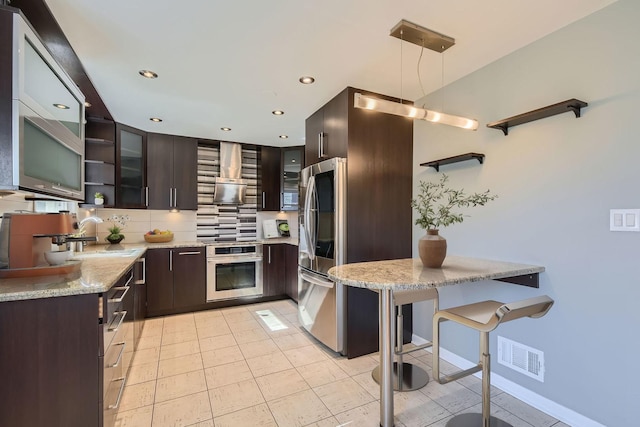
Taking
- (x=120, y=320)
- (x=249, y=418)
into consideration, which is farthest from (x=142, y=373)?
(x=249, y=418)

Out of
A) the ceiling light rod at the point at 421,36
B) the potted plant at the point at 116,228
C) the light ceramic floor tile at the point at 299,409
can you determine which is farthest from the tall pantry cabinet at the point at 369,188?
the potted plant at the point at 116,228

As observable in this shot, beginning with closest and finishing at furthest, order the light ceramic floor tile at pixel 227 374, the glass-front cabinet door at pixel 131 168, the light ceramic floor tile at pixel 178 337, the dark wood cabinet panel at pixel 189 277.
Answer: the light ceramic floor tile at pixel 227 374 → the light ceramic floor tile at pixel 178 337 → the glass-front cabinet door at pixel 131 168 → the dark wood cabinet panel at pixel 189 277

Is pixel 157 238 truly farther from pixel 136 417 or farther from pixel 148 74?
pixel 136 417

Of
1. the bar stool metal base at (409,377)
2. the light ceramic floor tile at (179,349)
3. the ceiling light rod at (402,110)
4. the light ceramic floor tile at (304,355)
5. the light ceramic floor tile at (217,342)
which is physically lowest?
the light ceramic floor tile at (179,349)

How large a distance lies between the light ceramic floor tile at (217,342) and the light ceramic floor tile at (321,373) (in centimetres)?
91

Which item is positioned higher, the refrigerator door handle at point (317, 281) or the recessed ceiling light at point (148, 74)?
the recessed ceiling light at point (148, 74)

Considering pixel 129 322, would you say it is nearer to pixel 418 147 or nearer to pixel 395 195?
pixel 395 195

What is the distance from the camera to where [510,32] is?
1954 mm

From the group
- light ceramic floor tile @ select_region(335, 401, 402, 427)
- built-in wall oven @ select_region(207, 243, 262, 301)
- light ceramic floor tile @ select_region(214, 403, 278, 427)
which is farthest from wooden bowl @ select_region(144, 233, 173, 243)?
light ceramic floor tile @ select_region(335, 401, 402, 427)

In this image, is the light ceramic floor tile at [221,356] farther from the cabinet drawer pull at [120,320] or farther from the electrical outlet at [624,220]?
the electrical outlet at [624,220]

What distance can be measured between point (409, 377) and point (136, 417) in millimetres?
1888

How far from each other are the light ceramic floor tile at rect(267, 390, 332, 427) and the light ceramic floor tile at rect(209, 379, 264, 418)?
146mm

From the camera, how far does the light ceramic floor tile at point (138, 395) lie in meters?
2.04

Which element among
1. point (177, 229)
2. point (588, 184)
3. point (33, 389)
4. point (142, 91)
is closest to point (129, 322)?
point (33, 389)
